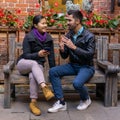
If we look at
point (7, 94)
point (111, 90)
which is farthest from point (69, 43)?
point (7, 94)

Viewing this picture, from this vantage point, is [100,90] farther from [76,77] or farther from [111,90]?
[76,77]

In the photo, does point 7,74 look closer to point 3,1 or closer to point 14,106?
point 14,106

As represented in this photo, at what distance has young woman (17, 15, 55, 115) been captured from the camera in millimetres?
5324

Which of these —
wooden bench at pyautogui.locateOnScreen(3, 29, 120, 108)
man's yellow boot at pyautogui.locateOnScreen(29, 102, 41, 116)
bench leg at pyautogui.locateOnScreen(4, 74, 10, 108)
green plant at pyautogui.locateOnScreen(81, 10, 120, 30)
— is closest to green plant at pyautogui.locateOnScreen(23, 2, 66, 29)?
green plant at pyautogui.locateOnScreen(81, 10, 120, 30)

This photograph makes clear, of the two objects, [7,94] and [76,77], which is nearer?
[76,77]

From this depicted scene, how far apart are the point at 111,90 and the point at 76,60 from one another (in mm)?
680

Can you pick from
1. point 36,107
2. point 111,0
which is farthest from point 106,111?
point 111,0

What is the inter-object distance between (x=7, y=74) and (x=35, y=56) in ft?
1.53

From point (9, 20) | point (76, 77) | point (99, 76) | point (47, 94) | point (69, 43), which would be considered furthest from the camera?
point (9, 20)

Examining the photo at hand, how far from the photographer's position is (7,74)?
17.8 ft

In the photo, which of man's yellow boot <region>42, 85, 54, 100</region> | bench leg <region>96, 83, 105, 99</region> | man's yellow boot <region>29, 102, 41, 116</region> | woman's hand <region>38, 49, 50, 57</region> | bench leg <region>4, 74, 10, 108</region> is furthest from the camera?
bench leg <region>96, 83, 105, 99</region>

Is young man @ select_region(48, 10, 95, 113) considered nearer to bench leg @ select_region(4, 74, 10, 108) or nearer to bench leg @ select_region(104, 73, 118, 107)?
bench leg @ select_region(104, 73, 118, 107)

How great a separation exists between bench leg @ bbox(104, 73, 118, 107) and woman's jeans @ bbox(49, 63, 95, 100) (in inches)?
10.7

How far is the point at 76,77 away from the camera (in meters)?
5.39
